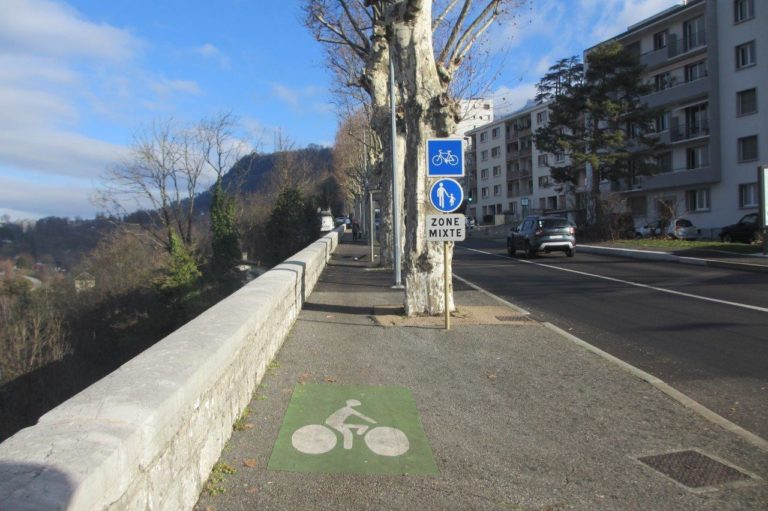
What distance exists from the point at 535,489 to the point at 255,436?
214cm

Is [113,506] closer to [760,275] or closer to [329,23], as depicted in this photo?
[760,275]

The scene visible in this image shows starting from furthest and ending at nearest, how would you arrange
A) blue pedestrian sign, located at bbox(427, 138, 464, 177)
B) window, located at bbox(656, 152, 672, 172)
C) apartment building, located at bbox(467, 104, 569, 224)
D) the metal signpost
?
1. apartment building, located at bbox(467, 104, 569, 224)
2. window, located at bbox(656, 152, 672, 172)
3. the metal signpost
4. blue pedestrian sign, located at bbox(427, 138, 464, 177)

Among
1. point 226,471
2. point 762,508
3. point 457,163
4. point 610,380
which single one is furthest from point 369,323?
point 762,508

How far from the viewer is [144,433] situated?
9.44ft

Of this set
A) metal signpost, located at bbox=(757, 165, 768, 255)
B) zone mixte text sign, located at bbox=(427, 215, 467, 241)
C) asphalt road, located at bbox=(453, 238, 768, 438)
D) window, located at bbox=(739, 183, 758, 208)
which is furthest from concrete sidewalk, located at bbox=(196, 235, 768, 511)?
window, located at bbox=(739, 183, 758, 208)

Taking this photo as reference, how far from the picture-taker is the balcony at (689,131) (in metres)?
44.9

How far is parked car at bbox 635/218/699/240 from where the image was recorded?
33.7 meters

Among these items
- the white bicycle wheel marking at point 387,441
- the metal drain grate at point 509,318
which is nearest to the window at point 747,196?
the metal drain grate at point 509,318

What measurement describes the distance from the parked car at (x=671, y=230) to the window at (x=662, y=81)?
14.0 meters

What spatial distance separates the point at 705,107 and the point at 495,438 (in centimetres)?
4730

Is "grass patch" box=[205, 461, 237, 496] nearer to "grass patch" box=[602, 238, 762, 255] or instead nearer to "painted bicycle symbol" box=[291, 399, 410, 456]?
"painted bicycle symbol" box=[291, 399, 410, 456]

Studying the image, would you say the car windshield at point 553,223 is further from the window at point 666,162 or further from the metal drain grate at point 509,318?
the window at point 666,162

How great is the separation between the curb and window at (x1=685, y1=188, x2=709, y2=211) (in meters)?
19.7

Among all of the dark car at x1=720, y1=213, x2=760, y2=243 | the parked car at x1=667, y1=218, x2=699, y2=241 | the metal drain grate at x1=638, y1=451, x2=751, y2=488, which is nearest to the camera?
the metal drain grate at x1=638, y1=451, x2=751, y2=488
